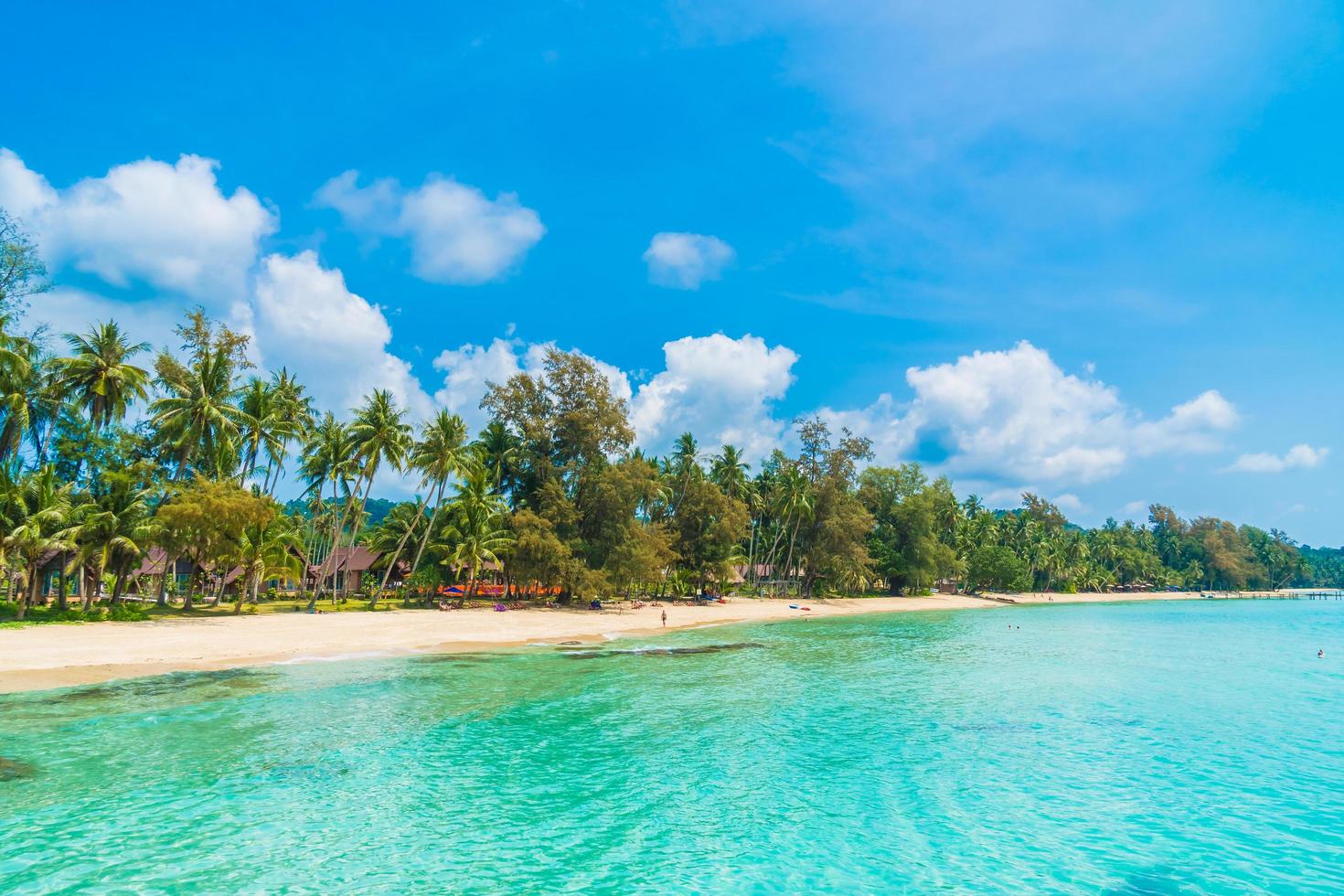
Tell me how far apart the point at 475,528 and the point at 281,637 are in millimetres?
16204

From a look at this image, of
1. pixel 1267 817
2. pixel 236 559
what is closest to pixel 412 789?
pixel 1267 817

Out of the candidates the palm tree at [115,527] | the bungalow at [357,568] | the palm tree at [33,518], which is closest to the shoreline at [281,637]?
the palm tree at [115,527]

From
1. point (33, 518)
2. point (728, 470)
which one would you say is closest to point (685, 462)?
point (728, 470)

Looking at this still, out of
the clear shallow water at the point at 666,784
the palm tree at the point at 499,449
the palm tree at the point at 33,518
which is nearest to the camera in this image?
the clear shallow water at the point at 666,784

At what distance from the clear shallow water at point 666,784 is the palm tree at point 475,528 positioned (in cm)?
2006

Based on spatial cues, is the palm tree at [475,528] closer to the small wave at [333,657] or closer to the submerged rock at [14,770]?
the small wave at [333,657]

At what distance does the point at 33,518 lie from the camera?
28406mm

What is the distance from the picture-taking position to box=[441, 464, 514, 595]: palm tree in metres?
44.6

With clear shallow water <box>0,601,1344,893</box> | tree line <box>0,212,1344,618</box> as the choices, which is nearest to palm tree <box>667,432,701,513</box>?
tree line <box>0,212,1344,618</box>

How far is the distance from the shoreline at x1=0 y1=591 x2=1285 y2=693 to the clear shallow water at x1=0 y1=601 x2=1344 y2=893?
2593 millimetres

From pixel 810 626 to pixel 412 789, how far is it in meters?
38.3

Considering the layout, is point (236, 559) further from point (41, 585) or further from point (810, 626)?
point (810, 626)

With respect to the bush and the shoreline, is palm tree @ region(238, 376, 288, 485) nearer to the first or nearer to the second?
the shoreline

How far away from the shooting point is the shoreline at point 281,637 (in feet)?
73.4
